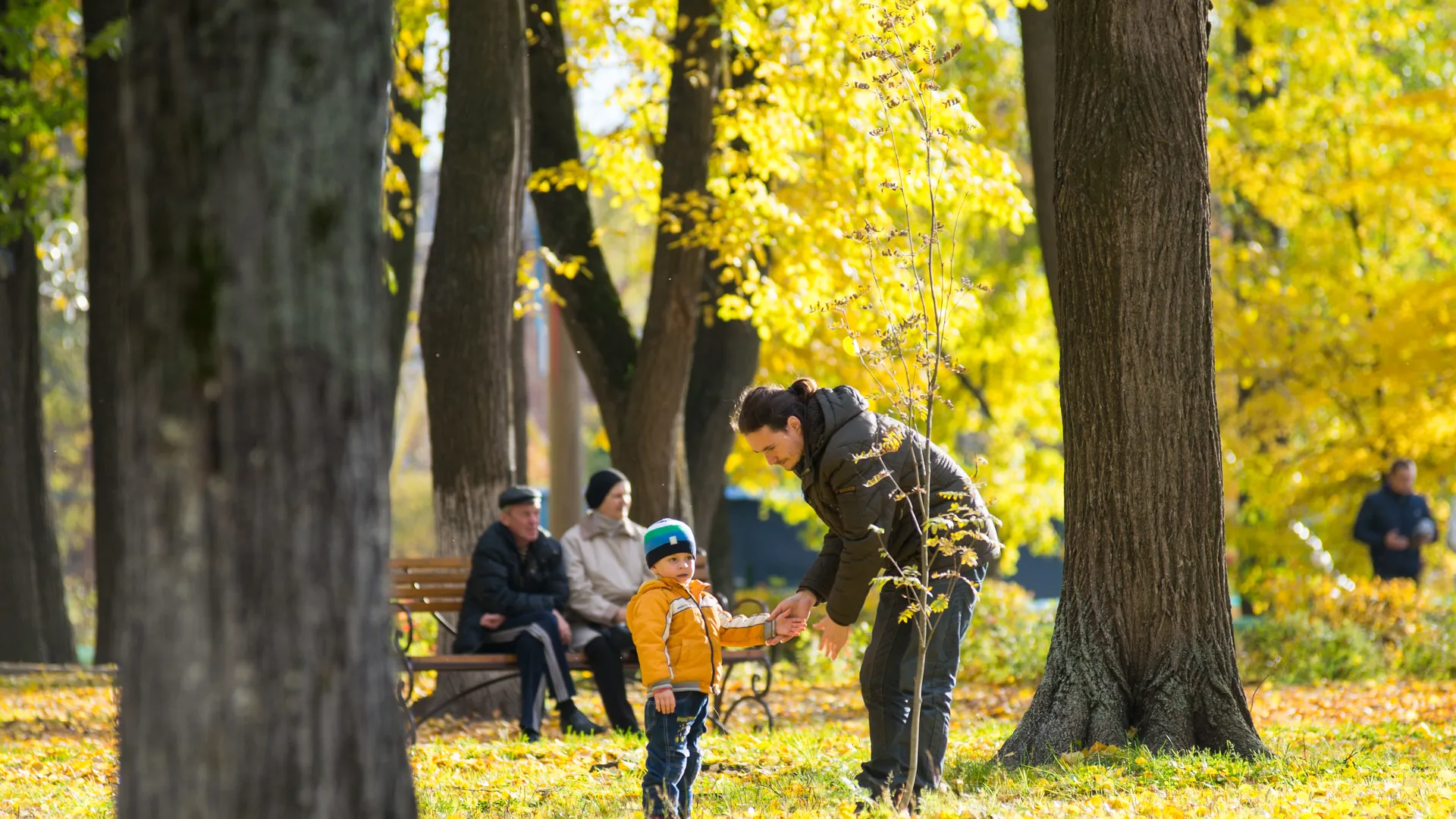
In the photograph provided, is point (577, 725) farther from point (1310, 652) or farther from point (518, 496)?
point (1310, 652)

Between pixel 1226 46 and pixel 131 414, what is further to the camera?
pixel 1226 46

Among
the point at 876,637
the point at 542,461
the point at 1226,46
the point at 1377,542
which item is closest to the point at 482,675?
the point at 876,637

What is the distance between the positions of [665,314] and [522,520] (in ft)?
8.30

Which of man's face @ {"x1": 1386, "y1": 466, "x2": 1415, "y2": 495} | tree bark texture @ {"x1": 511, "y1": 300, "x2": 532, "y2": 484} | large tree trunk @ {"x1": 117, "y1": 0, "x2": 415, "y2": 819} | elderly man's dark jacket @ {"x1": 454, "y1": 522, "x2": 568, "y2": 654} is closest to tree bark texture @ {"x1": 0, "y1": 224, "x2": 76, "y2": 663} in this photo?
tree bark texture @ {"x1": 511, "y1": 300, "x2": 532, "y2": 484}

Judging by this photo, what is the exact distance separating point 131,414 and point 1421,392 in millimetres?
12491

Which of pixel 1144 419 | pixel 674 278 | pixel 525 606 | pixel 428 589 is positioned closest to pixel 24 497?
pixel 428 589

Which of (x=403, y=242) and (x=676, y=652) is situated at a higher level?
(x=403, y=242)

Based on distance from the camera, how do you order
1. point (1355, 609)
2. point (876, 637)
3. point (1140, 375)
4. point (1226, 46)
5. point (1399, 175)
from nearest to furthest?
point (876, 637) < point (1140, 375) < point (1355, 609) < point (1399, 175) < point (1226, 46)

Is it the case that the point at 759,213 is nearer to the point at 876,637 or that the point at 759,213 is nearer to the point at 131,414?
the point at 876,637

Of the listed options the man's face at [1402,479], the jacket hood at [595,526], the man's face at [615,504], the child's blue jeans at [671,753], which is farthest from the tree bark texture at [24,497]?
the man's face at [1402,479]

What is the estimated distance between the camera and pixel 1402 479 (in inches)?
497

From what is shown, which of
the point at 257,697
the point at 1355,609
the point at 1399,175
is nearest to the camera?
the point at 257,697

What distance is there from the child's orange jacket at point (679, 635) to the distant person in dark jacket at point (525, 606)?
10.2 ft

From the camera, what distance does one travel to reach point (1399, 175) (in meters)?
12.8
